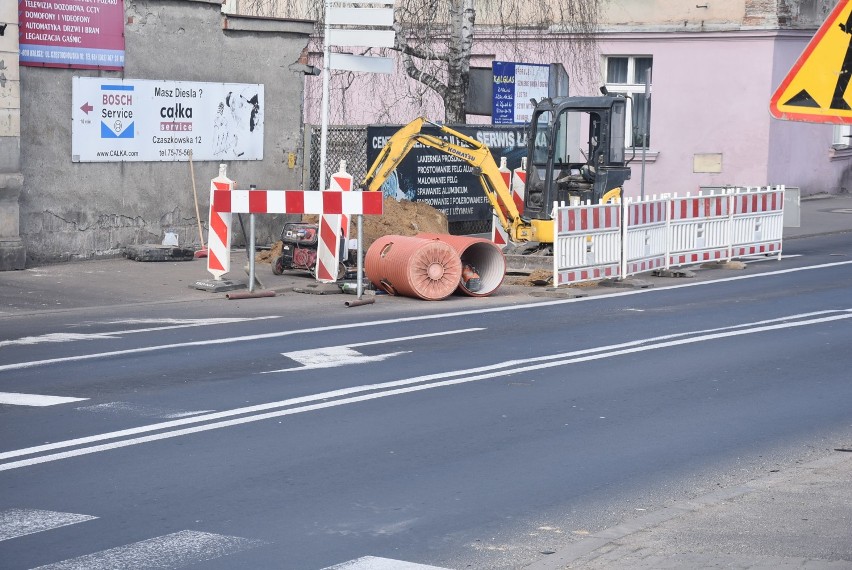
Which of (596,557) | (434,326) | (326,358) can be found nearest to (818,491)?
(596,557)

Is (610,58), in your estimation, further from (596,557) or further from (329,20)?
(596,557)

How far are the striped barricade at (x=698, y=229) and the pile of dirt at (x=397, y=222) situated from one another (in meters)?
4.37

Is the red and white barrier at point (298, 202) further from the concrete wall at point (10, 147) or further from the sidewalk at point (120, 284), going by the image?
the concrete wall at point (10, 147)

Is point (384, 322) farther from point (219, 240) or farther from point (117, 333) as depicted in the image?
point (219, 240)

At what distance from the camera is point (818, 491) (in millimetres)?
8234

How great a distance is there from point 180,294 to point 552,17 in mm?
20713

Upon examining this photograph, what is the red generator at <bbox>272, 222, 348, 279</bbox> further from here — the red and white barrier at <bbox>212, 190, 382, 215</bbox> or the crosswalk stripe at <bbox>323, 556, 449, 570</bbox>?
the crosswalk stripe at <bbox>323, 556, 449, 570</bbox>

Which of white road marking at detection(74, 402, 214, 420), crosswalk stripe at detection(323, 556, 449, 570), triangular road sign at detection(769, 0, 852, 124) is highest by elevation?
triangular road sign at detection(769, 0, 852, 124)

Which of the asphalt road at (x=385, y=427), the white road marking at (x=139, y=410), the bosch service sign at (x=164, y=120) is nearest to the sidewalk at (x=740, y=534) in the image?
the asphalt road at (x=385, y=427)

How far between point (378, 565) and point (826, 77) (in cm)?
313

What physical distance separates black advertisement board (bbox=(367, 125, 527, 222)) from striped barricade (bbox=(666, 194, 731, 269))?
515 cm

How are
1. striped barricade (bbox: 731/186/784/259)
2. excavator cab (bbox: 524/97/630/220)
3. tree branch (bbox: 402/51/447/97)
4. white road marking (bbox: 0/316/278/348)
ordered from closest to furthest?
1. white road marking (bbox: 0/316/278/348)
2. excavator cab (bbox: 524/97/630/220)
3. striped barricade (bbox: 731/186/784/259)
4. tree branch (bbox: 402/51/447/97)

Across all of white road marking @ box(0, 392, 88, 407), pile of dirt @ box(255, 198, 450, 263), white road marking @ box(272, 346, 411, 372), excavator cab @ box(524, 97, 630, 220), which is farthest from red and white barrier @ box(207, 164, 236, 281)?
white road marking @ box(0, 392, 88, 407)

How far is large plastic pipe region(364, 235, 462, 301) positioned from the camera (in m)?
17.3
